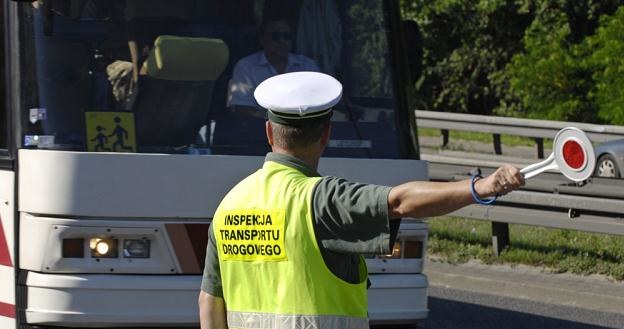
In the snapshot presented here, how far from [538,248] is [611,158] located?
6.19 m

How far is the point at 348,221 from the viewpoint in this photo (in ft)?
12.5

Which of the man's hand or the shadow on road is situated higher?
the man's hand

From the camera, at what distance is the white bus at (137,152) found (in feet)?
20.8

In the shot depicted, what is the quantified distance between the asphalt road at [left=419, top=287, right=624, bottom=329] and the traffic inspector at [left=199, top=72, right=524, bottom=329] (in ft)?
18.2

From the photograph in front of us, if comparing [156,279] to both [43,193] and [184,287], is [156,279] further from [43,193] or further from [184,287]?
[43,193]

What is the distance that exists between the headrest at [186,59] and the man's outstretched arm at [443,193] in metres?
3.19

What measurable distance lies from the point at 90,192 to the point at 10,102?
646 millimetres

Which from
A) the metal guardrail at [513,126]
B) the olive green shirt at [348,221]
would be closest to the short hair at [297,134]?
the olive green shirt at [348,221]

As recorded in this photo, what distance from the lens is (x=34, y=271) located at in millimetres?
6371

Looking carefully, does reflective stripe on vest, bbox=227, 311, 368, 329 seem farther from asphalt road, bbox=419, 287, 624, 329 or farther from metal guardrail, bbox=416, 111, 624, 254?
metal guardrail, bbox=416, 111, 624, 254

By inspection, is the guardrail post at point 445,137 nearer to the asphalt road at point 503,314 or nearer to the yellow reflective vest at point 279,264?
the asphalt road at point 503,314

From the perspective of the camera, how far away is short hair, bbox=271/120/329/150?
13.0 feet

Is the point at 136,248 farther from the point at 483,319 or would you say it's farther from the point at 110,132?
the point at 483,319

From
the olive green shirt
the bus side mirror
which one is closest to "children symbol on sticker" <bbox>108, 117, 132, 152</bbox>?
the bus side mirror
